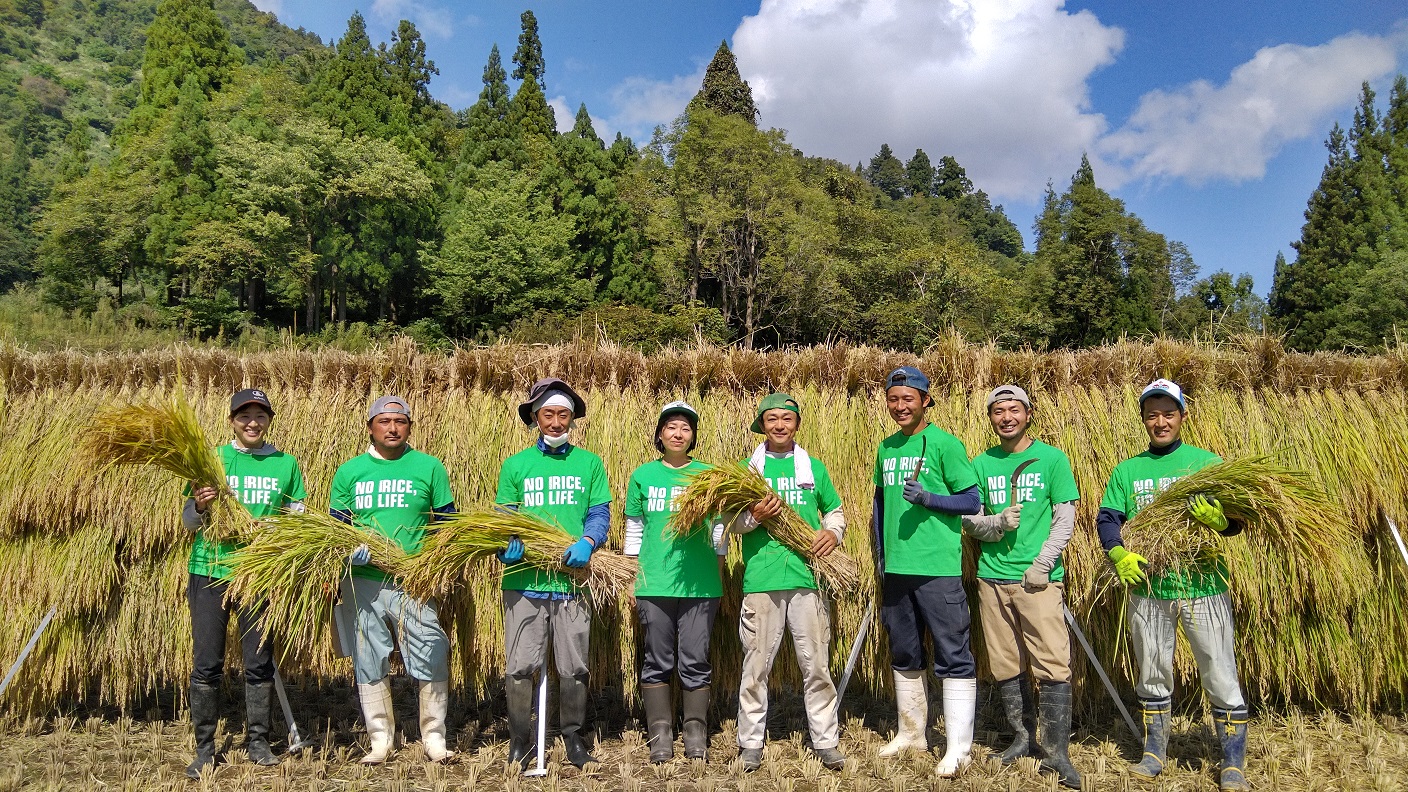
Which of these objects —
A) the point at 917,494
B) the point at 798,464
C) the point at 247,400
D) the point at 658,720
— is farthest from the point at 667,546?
the point at 247,400

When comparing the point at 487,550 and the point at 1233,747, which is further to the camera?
the point at 487,550

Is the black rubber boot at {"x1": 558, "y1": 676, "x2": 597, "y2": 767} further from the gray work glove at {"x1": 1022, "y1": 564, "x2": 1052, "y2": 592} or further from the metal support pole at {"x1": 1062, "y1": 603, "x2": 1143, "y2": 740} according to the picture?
the metal support pole at {"x1": 1062, "y1": 603, "x2": 1143, "y2": 740}

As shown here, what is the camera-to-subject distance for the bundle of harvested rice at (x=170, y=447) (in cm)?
396

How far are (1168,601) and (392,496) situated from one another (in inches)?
147

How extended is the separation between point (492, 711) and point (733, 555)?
181cm

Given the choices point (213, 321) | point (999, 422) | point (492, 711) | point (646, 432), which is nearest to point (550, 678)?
point (492, 711)

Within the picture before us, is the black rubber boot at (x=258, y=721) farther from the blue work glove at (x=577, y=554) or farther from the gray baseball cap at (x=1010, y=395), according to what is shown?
the gray baseball cap at (x=1010, y=395)

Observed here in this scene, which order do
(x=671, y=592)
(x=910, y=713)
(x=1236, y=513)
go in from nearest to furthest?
(x=1236, y=513) < (x=671, y=592) < (x=910, y=713)

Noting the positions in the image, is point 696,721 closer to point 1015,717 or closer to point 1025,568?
point 1015,717

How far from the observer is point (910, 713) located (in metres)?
4.14

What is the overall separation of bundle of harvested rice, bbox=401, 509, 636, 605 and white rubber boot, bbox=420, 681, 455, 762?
0.57 metres

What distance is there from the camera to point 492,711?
5047mm

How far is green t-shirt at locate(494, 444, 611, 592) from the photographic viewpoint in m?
4.02

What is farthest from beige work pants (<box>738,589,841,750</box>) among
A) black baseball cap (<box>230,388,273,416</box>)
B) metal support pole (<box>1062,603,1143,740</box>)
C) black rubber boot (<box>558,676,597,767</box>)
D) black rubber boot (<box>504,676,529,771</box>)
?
black baseball cap (<box>230,388,273,416</box>)
